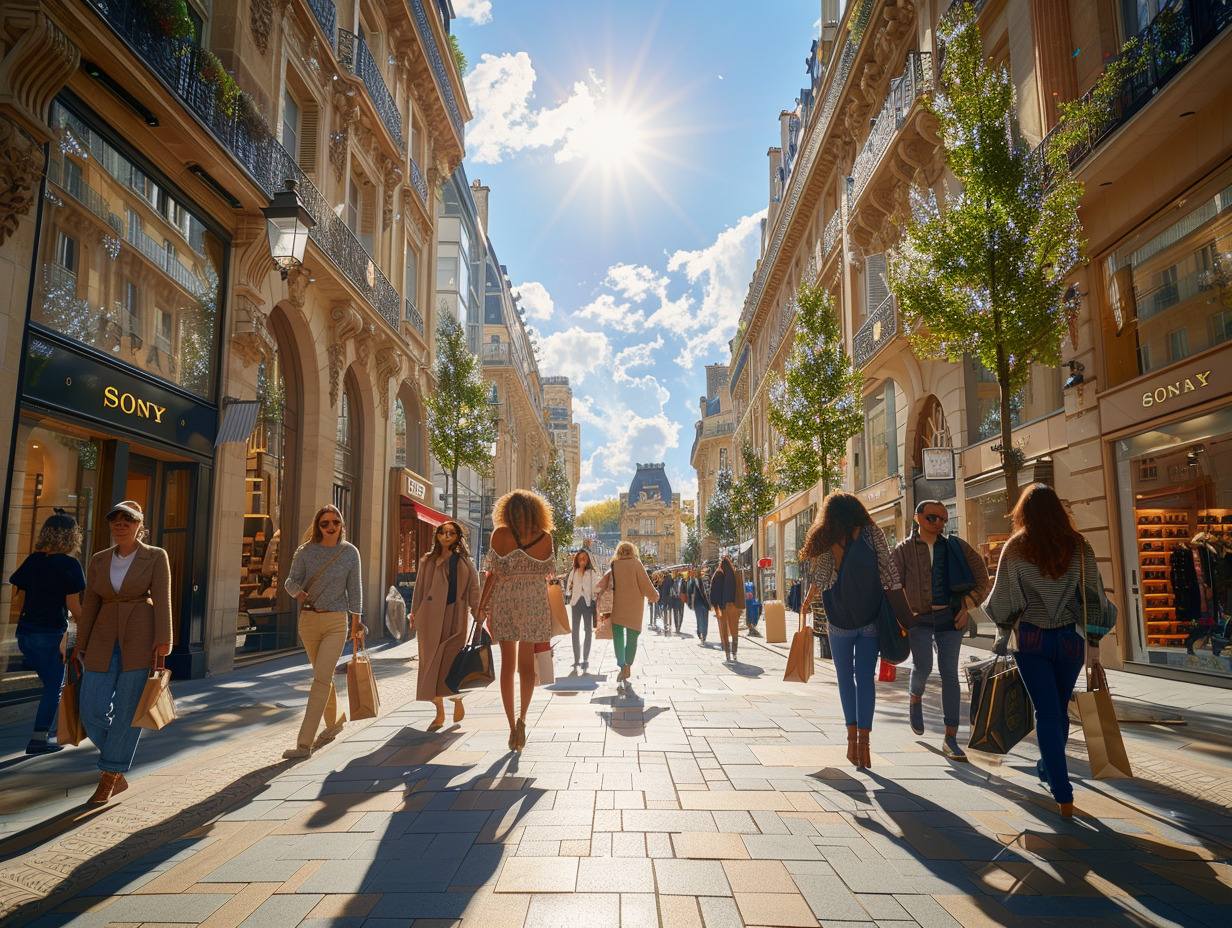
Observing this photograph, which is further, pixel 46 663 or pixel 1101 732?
pixel 46 663

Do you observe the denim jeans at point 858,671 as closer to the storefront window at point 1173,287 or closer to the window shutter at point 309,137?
the storefront window at point 1173,287

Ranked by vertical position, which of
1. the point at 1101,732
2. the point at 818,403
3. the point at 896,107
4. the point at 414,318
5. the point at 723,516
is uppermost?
the point at 896,107

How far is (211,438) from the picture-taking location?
11.4m

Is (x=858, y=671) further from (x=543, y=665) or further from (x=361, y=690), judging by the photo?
(x=361, y=690)

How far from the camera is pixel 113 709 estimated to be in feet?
15.9

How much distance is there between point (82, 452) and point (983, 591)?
9.02 metres

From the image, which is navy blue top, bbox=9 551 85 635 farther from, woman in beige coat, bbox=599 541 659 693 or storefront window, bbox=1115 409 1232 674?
storefront window, bbox=1115 409 1232 674

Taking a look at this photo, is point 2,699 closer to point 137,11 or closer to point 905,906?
point 137,11

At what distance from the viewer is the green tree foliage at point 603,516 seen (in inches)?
6698

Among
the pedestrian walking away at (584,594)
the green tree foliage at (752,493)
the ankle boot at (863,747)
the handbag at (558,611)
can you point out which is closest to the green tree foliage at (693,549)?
the green tree foliage at (752,493)

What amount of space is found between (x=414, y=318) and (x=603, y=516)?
149616 millimetres

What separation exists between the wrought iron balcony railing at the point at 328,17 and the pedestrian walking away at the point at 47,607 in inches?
470

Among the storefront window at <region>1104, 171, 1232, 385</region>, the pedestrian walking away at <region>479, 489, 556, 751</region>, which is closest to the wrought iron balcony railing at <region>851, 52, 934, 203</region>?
the storefront window at <region>1104, 171, 1232, 385</region>

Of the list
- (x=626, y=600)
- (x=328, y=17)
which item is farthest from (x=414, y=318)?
(x=626, y=600)
